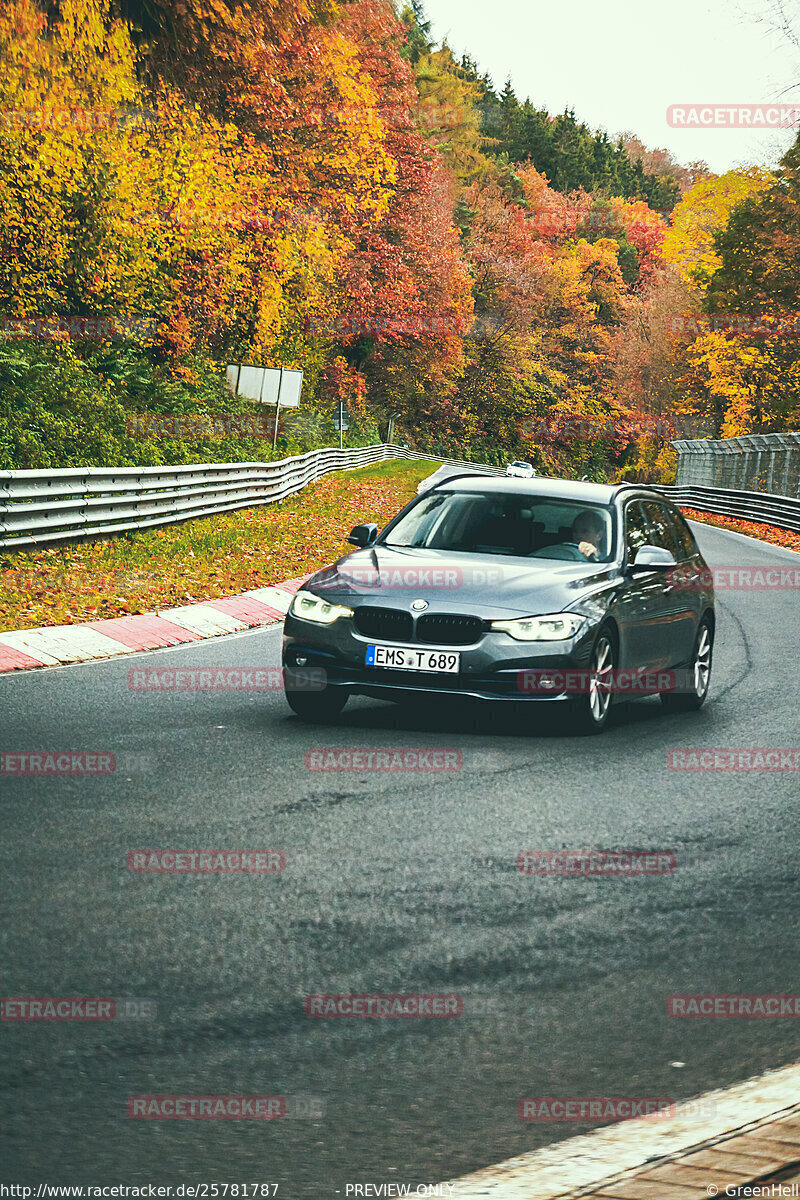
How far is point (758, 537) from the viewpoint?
3922 cm

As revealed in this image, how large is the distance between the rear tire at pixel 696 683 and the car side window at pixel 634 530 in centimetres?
97

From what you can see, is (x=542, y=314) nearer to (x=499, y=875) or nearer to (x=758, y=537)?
(x=758, y=537)

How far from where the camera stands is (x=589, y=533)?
Result: 10.4 m

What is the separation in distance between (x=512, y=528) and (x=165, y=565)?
9.02 m

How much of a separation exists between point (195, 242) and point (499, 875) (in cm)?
3119

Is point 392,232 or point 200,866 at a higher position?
point 392,232

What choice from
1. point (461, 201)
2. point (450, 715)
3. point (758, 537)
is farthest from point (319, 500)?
point (461, 201)
